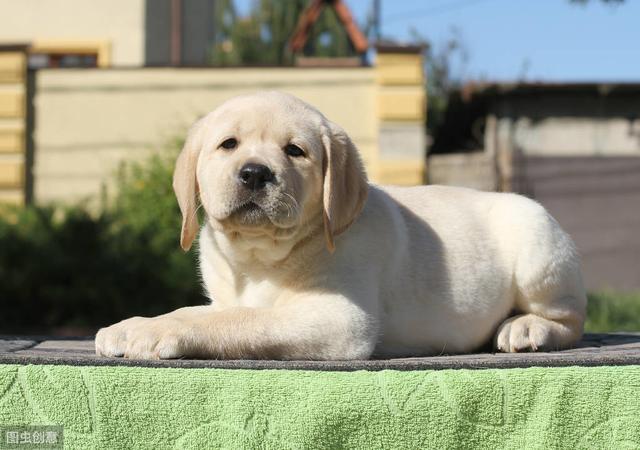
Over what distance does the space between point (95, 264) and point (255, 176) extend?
7.06m

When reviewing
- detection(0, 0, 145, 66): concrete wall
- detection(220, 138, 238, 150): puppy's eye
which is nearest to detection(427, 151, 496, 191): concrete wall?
detection(0, 0, 145, 66): concrete wall

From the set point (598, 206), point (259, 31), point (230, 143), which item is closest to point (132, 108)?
point (598, 206)

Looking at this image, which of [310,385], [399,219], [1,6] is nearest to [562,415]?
[310,385]

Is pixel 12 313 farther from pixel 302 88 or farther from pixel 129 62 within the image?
pixel 129 62

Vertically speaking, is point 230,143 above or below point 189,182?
above

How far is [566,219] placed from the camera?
1301cm

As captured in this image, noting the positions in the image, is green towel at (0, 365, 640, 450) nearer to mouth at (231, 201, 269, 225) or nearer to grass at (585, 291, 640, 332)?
mouth at (231, 201, 269, 225)

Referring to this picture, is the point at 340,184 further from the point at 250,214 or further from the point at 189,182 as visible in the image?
the point at 189,182

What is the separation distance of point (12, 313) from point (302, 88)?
4.50 m

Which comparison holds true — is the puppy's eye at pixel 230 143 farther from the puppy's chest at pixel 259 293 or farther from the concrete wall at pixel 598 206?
the concrete wall at pixel 598 206

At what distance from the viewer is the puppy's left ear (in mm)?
3086

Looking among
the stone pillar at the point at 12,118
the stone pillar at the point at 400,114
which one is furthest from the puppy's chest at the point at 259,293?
the stone pillar at the point at 12,118

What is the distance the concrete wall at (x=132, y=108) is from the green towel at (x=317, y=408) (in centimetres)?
785

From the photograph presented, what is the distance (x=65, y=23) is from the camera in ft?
47.0
